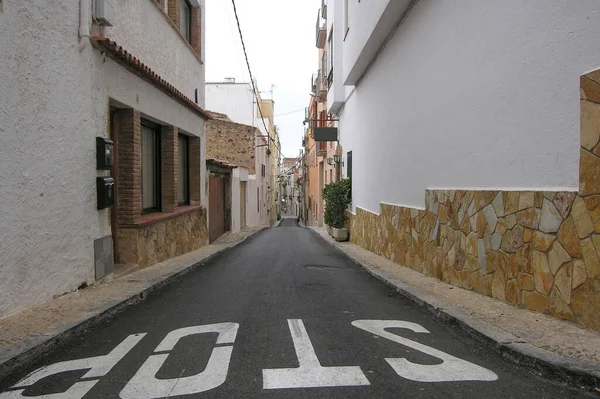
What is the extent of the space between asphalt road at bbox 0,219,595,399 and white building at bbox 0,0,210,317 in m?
1.09

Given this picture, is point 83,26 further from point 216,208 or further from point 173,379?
point 216,208

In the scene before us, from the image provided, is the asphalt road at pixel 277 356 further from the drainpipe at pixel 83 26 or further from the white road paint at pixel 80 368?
the drainpipe at pixel 83 26

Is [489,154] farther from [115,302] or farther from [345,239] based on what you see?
[345,239]

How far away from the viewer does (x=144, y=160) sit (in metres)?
9.29

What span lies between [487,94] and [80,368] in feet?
16.2

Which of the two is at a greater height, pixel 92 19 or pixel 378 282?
pixel 92 19

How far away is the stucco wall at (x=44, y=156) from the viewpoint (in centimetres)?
452

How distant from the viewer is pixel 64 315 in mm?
4680

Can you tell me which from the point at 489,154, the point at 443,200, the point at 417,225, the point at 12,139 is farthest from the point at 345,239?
the point at 12,139

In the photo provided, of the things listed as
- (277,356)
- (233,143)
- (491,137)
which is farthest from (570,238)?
(233,143)

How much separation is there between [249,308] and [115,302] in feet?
5.06

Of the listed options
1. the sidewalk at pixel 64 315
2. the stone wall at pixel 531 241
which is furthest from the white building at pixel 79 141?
the stone wall at pixel 531 241

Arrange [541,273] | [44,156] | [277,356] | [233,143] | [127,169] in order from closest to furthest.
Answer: [277,356] < [541,273] < [44,156] < [127,169] < [233,143]

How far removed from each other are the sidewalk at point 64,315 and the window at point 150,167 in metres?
2.35
